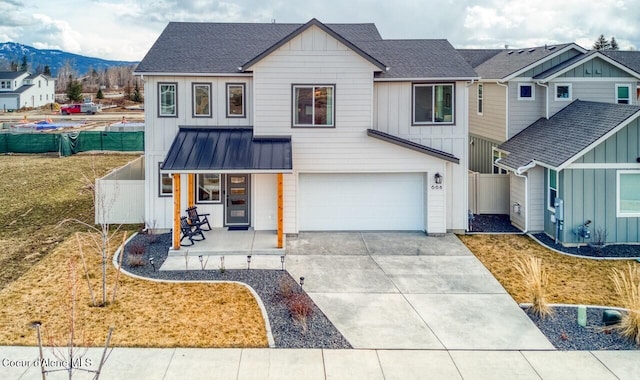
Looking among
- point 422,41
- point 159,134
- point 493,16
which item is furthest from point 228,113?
point 493,16

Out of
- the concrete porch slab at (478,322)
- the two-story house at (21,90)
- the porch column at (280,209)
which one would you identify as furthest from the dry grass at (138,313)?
the two-story house at (21,90)

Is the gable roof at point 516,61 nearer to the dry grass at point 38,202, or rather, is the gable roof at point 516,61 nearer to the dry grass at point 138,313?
the dry grass at point 138,313

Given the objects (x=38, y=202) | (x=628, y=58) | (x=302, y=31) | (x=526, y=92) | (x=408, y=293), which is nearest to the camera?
(x=408, y=293)

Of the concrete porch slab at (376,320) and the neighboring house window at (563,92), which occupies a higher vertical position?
the neighboring house window at (563,92)

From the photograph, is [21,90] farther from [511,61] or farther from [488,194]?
[488,194]

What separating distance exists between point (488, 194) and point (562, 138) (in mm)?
3365

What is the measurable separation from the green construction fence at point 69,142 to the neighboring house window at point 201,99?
20914 millimetres

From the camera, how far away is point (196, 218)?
16125 millimetres

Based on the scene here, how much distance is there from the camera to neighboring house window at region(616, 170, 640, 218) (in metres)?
14.8

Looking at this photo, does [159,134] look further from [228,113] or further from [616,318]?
[616,318]

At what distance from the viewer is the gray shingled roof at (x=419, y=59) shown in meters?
16.7

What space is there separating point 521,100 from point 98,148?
28.5 meters

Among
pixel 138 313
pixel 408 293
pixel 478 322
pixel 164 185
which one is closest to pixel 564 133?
pixel 408 293

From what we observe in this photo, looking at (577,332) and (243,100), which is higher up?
(243,100)
